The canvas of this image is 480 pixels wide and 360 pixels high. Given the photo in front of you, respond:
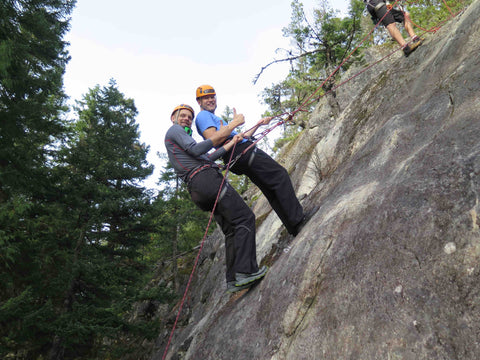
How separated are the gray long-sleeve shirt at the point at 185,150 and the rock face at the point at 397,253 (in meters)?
→ 1.74

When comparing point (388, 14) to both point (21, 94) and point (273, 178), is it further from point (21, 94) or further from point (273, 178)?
point (21, 94)

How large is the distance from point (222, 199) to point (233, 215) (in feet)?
0.85

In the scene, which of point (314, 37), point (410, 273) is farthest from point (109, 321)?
point (314, 37)

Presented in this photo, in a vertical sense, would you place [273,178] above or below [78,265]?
below

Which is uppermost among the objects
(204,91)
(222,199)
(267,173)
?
(204,91)

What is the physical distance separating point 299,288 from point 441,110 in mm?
2679

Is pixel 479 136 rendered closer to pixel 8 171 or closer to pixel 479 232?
pixel 479 232

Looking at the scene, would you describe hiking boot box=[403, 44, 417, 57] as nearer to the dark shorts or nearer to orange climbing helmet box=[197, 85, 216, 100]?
the dark shorts

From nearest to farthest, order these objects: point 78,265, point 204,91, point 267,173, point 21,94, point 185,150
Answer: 1. point 185,150
2. point 267,173
3. point 204,91
4. point 21,94
5. point 78,265

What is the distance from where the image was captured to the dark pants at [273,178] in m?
4.35

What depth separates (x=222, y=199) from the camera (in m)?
3.94

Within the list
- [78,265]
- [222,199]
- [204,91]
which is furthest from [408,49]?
[78,265]

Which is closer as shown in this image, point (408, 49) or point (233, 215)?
point (233, 215)

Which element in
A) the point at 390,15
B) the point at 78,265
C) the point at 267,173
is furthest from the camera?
the point at 78,265
